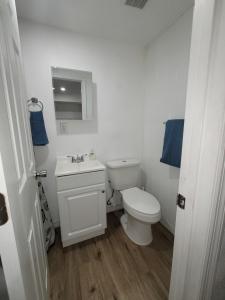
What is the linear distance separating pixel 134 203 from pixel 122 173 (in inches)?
15.9

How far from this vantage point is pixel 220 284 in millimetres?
757

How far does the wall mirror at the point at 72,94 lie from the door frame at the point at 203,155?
4.03ft

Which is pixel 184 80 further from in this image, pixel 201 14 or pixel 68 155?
pixel 68 155

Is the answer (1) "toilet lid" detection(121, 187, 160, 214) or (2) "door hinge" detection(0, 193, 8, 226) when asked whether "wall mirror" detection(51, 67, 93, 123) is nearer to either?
(1) "toilet lid" detection(121, 187, 160, 214)

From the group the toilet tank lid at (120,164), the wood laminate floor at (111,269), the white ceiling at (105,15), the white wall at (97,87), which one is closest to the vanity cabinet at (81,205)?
the wood laminate floor at (111,269)

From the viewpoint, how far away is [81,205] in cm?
144

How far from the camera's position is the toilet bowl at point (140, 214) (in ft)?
4.49

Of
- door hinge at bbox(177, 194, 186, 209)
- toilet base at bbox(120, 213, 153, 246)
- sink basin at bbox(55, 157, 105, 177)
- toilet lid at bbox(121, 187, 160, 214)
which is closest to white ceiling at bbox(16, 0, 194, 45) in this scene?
sink basin at bbox(55, 157, 105, 177)

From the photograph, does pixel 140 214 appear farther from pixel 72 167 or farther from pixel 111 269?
pixel 72 167

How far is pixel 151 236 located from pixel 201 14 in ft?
5.95

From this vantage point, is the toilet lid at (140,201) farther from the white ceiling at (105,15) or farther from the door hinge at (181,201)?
the white ceiling at (105,15)

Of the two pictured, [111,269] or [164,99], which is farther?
[164,99]

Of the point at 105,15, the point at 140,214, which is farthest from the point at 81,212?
the point at 105,15

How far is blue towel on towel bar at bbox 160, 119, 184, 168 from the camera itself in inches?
54.2
